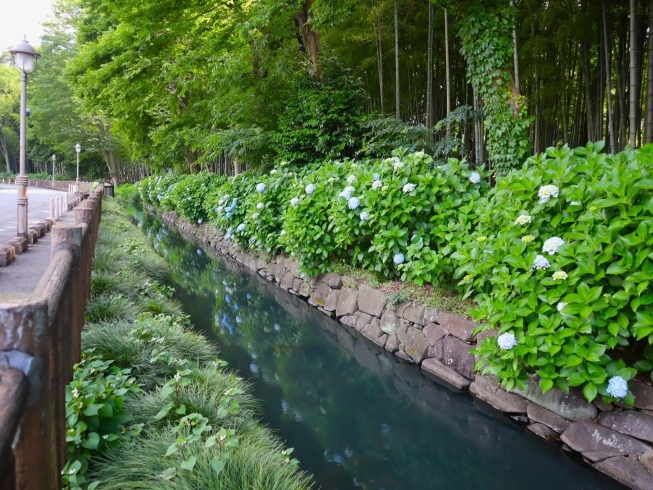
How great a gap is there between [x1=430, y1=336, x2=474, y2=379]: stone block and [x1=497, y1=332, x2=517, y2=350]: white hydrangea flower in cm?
99

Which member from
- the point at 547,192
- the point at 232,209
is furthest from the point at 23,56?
the point at 547,192

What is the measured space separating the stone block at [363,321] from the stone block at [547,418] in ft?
8.51

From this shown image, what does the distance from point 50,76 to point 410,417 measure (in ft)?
130

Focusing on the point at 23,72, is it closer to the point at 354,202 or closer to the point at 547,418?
the point at 354,202

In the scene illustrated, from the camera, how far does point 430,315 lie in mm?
5148

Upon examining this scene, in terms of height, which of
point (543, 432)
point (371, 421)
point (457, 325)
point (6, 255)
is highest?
point (6, 255)

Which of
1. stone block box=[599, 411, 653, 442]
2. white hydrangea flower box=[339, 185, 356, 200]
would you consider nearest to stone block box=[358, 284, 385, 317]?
white hydrangea flower box=[339, 185, 356, 200]

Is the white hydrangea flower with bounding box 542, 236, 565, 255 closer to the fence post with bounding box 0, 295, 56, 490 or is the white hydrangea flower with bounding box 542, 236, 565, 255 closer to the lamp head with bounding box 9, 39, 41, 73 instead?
the fence post with bounding box 0, 295, 56, 490

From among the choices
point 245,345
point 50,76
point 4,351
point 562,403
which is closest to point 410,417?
point 562,403

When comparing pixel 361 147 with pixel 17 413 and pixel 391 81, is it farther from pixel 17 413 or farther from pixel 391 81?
pixel 17 413

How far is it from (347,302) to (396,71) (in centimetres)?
511

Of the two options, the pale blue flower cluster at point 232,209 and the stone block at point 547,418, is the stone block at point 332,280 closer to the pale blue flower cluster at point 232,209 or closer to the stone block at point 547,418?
the stone block at point 547,418

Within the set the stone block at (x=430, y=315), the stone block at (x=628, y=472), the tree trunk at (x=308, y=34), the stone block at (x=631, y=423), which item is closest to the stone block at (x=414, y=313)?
the stone block at (x=430, y=315)

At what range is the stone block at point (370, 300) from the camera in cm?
600
